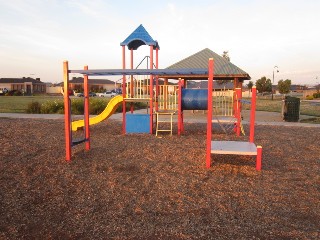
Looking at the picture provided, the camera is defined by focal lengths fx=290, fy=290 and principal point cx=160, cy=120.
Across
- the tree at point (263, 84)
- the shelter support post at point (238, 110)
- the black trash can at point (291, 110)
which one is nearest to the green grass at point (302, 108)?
the black trash can at point (291, 110)

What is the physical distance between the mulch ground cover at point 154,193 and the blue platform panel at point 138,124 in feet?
8.71

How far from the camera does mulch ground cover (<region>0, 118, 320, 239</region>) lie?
3750 millimetres

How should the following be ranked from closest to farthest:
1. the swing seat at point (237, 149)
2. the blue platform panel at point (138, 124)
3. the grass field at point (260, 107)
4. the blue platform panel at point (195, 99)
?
the swing seat at point (237, 149)
the blue platform panel at point (195, 99)
the blue platform panel at point (138, 124)
the grass field at point (260, 107)

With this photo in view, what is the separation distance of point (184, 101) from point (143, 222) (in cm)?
747

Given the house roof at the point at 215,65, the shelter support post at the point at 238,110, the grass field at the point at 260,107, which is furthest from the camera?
the grass field at the point at 260,107

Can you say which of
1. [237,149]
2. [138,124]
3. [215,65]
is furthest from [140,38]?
[215,65]

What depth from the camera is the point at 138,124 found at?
1132 centimetres

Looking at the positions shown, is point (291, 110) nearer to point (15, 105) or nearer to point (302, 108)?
point (302, 108)

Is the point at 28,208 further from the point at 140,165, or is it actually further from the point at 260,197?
the point at 260,197

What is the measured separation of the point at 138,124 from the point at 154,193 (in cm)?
647

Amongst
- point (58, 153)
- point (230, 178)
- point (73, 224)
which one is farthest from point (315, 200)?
point (58, 153)

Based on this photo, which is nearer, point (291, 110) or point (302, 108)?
point (291, 110)

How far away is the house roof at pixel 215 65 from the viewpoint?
16.8 metres

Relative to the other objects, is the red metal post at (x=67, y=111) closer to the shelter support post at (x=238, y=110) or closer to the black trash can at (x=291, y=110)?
the shelter support post at (x=238, y=110)
